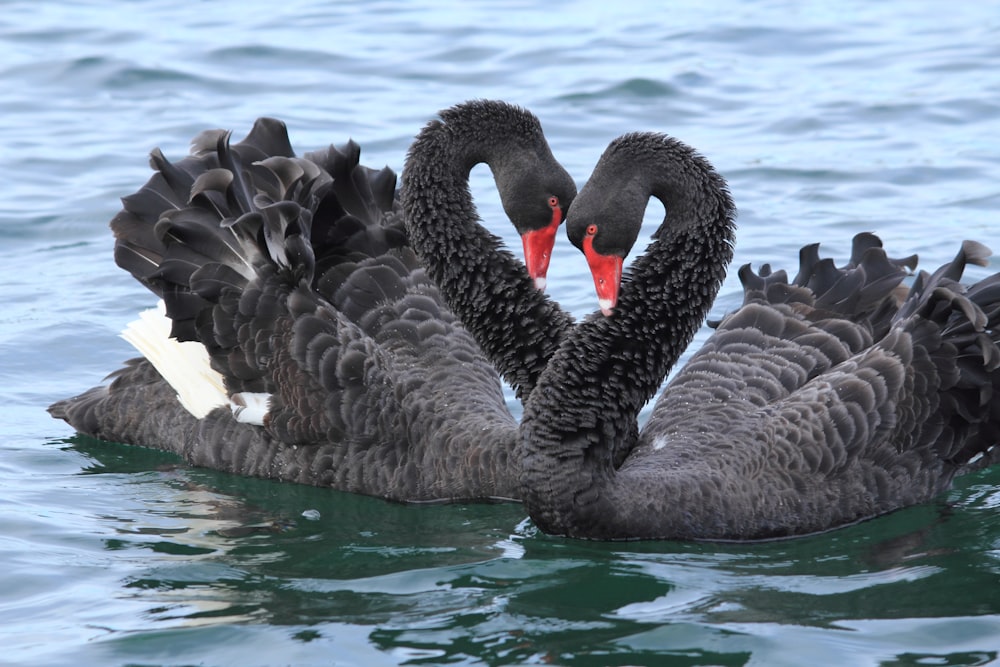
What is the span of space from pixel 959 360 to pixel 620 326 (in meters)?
1.71

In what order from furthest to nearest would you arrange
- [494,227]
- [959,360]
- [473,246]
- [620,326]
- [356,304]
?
1. [494,227]
2. [356,304]
3. [473,246]
4. [959,360]
5. [620,326]

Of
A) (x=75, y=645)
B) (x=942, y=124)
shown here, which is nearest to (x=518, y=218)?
(x=75, y=645)

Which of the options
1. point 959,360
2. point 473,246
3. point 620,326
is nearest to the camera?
point 620,326

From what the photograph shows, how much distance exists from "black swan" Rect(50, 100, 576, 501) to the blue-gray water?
251 mm

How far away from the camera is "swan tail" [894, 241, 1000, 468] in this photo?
25.5ft

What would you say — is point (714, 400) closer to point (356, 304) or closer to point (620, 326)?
Result: point (620, 326)

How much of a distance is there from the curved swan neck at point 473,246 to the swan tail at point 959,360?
1753 millimetres

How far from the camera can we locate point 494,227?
487 inches

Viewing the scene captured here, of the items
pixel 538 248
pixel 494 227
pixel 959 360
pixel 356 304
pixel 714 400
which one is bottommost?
pixel 714 400

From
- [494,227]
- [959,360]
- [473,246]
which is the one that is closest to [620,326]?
[473,246]

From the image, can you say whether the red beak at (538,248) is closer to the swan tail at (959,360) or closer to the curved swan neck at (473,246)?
the curved swan neck at (473,246)

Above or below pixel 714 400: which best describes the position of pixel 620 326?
above

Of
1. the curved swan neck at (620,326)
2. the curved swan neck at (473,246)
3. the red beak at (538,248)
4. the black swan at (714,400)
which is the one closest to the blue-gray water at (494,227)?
the black swan at (714,400)

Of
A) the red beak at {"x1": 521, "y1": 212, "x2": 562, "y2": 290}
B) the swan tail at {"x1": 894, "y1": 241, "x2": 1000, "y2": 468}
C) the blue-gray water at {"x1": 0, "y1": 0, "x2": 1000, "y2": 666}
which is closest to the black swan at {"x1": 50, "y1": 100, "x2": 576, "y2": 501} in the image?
the red beak at {"x1": 521, "y1": 212, "x2": 562, "y2": 290}
